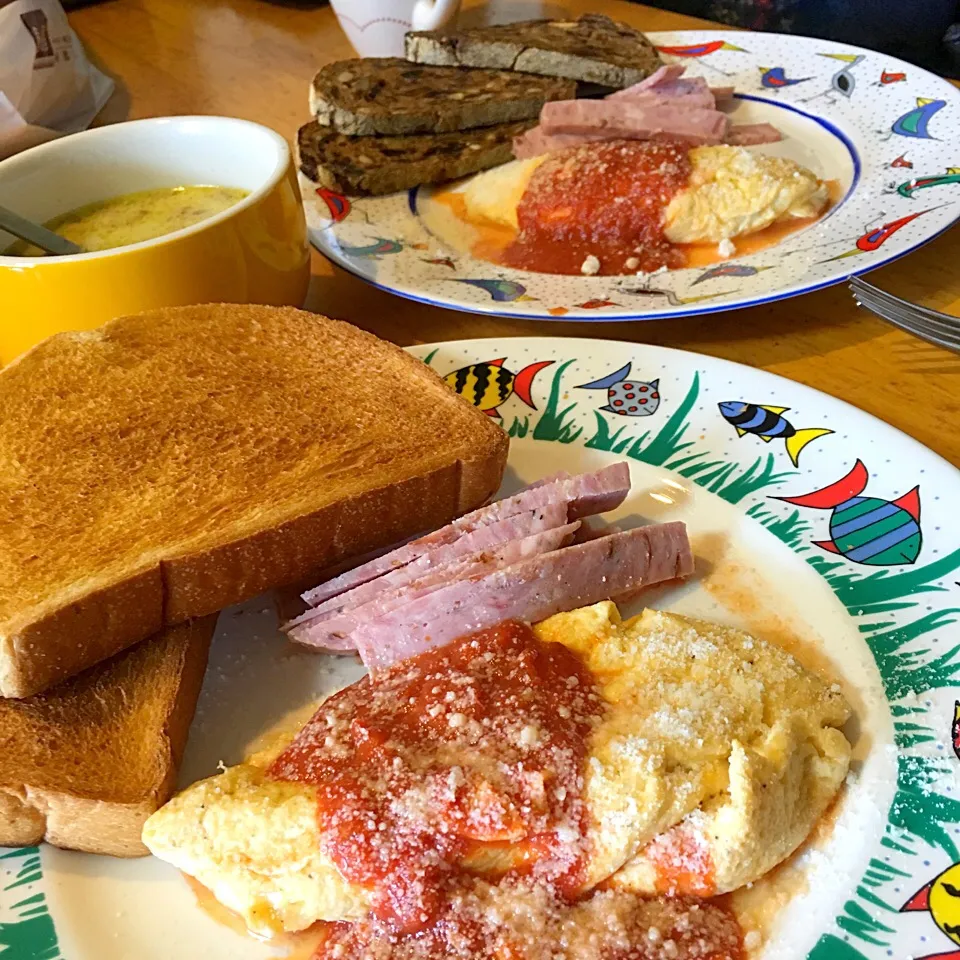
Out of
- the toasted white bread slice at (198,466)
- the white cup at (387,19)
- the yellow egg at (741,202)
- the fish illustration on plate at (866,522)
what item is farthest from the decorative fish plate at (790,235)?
the white cup at (387,19)

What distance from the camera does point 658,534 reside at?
1.71 meters

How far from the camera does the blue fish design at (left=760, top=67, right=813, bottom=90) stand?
11.5ft

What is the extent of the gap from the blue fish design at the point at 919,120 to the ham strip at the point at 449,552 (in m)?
2.05

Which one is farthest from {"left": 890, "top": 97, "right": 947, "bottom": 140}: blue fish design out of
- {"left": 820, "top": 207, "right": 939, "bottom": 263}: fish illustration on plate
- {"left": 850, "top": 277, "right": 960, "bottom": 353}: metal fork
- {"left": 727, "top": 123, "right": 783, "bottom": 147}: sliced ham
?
{"left": 850, "top": 277, "right": 960, "bottom": 353}: metal fork

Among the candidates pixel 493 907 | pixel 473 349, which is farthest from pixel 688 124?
pixel 493 907

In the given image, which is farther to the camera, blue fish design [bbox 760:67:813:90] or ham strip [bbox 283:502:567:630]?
blue fish design [bbox 760:67:813:90]

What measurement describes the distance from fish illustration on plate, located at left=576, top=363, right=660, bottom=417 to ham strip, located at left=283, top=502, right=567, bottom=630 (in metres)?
0.44

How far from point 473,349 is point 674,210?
0.94m

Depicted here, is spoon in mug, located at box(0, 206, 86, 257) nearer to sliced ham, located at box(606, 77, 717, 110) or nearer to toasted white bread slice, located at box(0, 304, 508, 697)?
toasted white bread slice, located at box(0, 304, 508, 697)

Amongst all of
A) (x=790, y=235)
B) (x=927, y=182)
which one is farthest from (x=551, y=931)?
(x=927, y=182)

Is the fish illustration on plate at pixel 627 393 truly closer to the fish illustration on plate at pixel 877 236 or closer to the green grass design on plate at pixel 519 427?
the green grass design on plate at pixel 519 427

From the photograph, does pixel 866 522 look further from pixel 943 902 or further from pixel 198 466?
pixel 198 466

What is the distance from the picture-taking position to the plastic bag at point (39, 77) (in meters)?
3.60

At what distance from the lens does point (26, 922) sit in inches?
52.1
